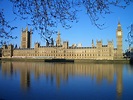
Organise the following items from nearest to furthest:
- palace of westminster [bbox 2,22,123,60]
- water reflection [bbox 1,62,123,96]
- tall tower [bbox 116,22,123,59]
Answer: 1. water reflection [bbox 1,62,123,96]
2. tall tower [bbox 116,22,123,59]
3. palace of westminster [bbox 2,22,123,60]

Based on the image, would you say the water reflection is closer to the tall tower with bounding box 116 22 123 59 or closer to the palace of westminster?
the tall tower with bounding box 116 22 123 59

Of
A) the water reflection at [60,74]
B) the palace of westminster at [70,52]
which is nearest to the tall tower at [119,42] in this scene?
the palace of westminster at [70,52]

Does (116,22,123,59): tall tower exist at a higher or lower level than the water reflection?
higher

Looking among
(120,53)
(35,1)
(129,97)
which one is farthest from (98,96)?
(120,53)

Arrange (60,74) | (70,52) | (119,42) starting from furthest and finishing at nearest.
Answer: (70,52) → (119,42) → (60,74)

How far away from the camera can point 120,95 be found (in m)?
13.2

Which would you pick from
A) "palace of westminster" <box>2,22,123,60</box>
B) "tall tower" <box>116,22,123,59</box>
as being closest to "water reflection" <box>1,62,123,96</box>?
"tall tower" <box>116,22,123,59</box>

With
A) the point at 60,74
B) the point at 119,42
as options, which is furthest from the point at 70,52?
the point at 60,74

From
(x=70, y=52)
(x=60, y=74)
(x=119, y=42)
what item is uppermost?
(x=119, y=42)

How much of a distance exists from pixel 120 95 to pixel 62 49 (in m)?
76.3

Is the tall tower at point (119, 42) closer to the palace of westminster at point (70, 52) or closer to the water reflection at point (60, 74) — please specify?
the palace of westminster at point (70, 52)

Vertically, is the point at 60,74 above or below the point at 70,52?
below

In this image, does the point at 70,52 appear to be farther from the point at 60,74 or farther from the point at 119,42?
the point at 60,74

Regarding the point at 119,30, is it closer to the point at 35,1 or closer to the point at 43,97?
the point at 43,97
